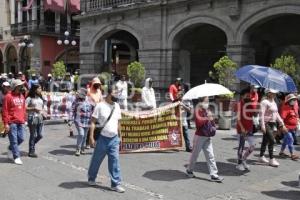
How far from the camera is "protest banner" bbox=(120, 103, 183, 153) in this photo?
10398 millimetres

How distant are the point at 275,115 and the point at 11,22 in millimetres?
37912

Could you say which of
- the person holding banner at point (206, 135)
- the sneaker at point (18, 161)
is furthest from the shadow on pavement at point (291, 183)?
the sneaker at point (18, 161)

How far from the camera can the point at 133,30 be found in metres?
23.3

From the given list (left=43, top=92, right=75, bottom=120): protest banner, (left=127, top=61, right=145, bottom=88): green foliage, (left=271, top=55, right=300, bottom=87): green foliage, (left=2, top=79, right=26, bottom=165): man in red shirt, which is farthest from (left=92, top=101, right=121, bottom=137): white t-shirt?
(left=127, top=61, right=145, bottom=88): green foliage

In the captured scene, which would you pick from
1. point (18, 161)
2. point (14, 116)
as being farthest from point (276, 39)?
point (18, 161)

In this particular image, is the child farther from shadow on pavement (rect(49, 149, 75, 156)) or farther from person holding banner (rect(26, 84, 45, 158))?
person holding banner (rect(26, 84, 45, 158))

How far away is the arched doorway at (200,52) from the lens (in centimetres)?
2325

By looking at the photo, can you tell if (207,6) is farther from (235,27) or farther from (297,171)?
(297,171)

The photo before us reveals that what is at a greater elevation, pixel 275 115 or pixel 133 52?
pixel 133 52

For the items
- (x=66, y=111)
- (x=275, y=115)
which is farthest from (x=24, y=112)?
(x=66, y=111)

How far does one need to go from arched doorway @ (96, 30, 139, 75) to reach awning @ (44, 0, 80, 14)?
6646 millimetres

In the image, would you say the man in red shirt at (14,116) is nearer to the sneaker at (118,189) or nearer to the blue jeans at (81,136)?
the blue jeans at (81,136)

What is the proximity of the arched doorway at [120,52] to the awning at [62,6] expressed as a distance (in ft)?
21.8

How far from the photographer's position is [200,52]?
2553 centimetres
